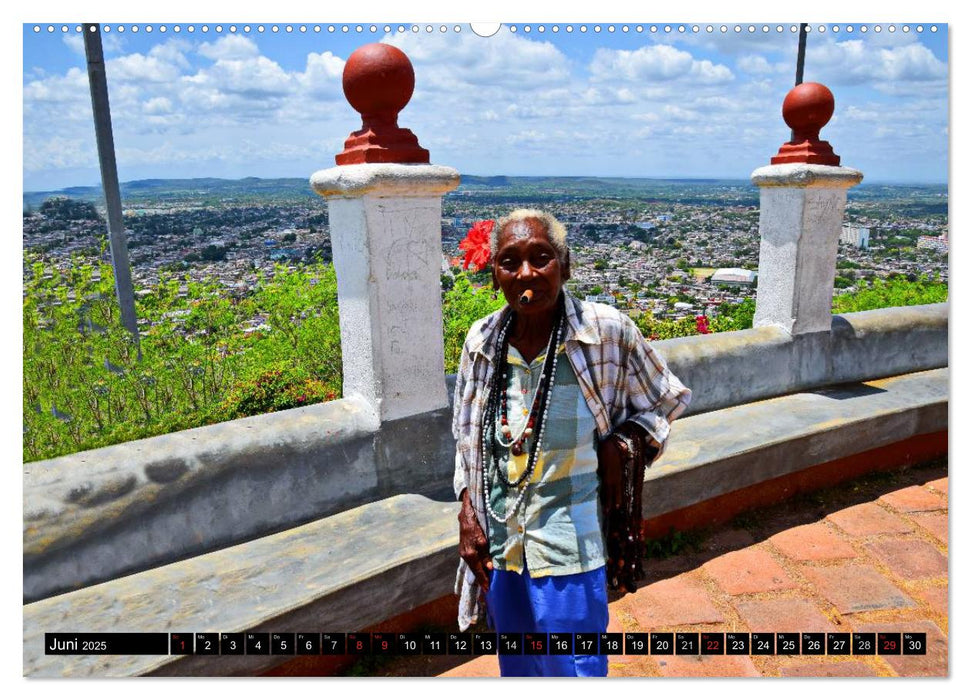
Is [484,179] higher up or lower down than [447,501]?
higher up

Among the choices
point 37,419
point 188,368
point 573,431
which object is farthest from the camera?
point 188,368

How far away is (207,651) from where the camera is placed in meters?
2.19

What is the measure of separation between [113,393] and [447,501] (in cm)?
182

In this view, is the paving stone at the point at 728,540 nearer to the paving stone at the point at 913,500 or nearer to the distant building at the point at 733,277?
the paving stone at the point at 913,500

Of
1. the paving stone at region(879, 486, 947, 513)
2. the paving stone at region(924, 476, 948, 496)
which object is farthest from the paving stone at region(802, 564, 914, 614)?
the paving stone at region(924, 476, 948, 496)

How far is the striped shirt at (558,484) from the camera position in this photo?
1.86 m

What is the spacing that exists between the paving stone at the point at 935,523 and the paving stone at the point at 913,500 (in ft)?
0.19

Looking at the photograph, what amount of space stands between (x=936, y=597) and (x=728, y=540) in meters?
0.89

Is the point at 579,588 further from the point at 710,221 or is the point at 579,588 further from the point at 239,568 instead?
the point at 710,221

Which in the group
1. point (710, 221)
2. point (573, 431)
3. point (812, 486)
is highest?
point (710, 221)

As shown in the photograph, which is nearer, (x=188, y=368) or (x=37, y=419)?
(x=37, y=419)

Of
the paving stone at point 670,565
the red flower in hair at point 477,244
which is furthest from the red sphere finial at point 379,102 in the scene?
the paving stone at point 670,565

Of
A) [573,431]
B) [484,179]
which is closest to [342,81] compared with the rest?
[484,179]

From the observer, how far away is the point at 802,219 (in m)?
4.38
